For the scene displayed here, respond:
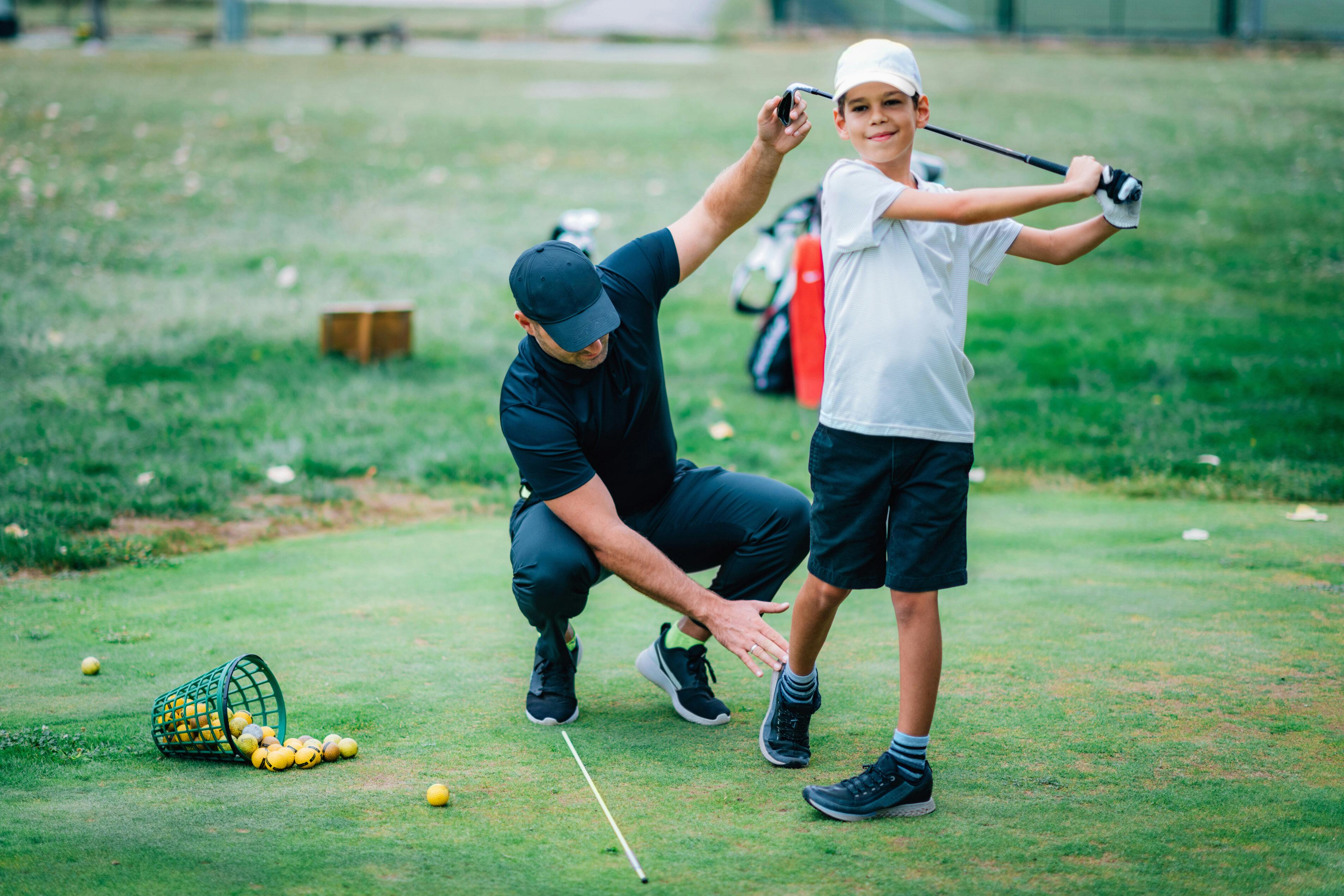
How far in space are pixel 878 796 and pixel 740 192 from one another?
1739mm

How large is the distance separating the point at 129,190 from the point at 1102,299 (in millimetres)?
10436

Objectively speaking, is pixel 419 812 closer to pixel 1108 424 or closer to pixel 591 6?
pixel 1108 424

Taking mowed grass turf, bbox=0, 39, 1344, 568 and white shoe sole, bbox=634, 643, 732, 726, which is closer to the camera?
white shoe sole, bbox=634, 643, 732, 726

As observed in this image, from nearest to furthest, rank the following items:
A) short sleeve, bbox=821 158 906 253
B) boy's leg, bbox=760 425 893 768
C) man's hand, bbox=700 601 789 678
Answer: short sleeve, bbox=821 158 906 253, boy's leg, bbox=760 425 893 768, man's hand, bbox=700 601 789 678

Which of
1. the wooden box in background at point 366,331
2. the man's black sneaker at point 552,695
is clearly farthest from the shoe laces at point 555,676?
the wooden box in background at point 366,331

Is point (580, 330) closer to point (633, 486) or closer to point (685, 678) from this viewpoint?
point (633, 486)

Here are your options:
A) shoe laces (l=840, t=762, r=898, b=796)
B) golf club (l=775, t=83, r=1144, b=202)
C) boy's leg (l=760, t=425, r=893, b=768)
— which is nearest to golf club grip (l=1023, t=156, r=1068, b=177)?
golf club (l=775, t=83, r=1144, b=202)

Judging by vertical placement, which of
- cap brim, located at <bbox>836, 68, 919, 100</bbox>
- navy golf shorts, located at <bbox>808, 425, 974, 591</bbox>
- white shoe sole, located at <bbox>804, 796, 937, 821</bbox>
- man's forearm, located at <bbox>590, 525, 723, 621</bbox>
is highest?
cap brim, located at <bbox>836, 68, 919, 100</bbox>

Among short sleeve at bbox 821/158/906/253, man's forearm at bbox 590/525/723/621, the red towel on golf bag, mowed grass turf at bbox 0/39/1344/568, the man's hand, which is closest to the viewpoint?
short sleeve at bbox 821/158/906/253

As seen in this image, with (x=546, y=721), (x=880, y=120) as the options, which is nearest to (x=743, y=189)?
(x=880, y=120)

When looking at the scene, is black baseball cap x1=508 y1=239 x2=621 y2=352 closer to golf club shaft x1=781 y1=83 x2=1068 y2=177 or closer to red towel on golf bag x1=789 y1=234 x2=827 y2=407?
golf club shaft x1=781 y1=83 x2=1068 y2=177

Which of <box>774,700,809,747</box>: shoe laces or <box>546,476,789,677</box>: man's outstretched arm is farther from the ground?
<box>546,476,789,677</box>: man's outstretched arm

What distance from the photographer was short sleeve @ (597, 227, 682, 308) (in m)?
3.67

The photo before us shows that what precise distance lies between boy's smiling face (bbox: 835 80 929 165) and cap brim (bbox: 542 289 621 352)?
32.6 inches
